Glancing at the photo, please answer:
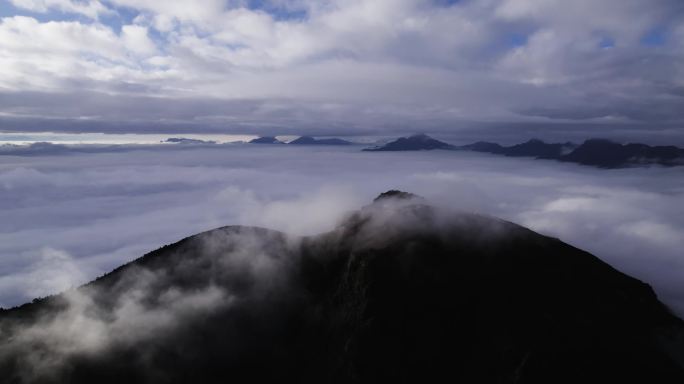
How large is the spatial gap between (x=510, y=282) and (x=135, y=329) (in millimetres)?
160815

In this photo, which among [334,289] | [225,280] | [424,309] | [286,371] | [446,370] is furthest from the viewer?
[225,280]

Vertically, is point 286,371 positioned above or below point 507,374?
below

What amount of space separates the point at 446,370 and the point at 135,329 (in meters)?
138

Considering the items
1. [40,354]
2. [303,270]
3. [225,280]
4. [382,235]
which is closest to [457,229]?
[382,235]

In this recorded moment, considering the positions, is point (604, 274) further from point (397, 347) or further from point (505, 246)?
point (397, 347)

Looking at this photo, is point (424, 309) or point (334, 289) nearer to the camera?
point (424, 309)

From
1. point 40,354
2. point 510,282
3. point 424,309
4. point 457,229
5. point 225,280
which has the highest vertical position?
point 457,229

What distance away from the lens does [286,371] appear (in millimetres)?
150875

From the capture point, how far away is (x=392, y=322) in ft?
452

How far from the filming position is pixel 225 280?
198875mm

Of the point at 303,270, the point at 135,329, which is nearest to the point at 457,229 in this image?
the point at 303,270

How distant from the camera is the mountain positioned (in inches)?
4830

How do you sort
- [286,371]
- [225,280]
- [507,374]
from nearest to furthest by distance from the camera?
[507,374]
[286,371]
[225,280]

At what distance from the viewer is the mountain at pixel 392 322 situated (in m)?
123
